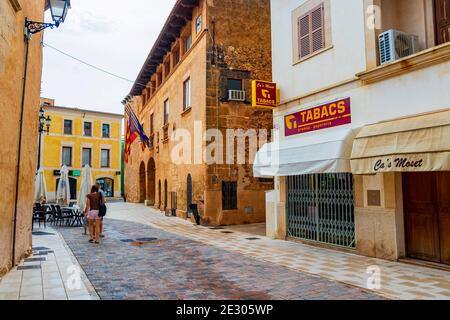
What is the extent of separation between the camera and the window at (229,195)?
15.3 meters

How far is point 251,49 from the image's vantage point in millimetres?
16312

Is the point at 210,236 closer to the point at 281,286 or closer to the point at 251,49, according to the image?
the point at 281,286

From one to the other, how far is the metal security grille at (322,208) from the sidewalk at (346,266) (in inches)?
16.0

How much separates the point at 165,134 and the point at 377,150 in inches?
638

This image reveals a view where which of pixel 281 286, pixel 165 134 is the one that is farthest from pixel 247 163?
pixel 281 286

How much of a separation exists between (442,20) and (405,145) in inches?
117

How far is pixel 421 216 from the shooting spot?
7.41m

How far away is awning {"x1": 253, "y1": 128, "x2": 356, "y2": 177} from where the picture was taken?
806 centimetres

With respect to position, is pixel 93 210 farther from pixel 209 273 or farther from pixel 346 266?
pixel 346 266

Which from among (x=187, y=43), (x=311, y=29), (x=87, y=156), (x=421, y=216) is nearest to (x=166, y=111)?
(x=187, y=43)

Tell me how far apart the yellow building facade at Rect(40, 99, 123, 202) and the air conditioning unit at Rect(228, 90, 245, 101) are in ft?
86.1

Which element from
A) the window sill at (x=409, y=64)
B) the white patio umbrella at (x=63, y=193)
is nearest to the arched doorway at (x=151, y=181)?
the white patio umbrella at (x=63, y=193)

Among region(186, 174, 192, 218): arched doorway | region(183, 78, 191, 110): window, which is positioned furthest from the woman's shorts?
region(183, 78, 191, 110): window

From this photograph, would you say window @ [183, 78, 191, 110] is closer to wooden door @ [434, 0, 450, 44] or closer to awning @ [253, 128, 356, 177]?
awning @ [253, 128, 356, 177]
